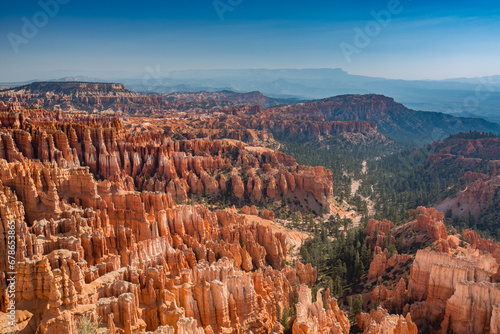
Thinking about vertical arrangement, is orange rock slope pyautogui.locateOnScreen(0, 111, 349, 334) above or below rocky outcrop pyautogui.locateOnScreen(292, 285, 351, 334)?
above

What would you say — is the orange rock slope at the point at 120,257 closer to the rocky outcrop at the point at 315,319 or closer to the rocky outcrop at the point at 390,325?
the rocky outcrop at the point at 315,319

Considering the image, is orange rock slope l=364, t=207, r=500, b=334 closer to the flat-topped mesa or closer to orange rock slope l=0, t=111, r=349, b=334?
orange rock slope l=0, t=111, r=349, b=334

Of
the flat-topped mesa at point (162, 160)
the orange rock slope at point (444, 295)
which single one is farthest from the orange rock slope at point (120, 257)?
the orange rock slope at point (444, 295)

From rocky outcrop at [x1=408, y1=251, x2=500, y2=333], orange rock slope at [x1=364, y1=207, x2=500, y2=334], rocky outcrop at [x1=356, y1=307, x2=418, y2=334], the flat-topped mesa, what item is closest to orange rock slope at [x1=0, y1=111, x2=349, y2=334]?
the flat-topped mesa

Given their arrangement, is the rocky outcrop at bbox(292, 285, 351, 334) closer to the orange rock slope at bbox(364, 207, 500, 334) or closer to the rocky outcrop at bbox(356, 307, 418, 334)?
the rocky outcrop at bbox(356, 307, 418, 334)

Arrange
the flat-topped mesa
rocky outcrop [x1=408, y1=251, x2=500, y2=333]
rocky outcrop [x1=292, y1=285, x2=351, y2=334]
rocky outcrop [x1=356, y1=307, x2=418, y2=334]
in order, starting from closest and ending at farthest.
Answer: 1. rocky outcrop [x1=292, y1=285, x2=351, y2=334]
2. rocky outcrop [x1=356, y1=307, x2=418, y2=334]
3. rocky outcrop [x1=408, y1=251, x2=500, y2=333]
4. the flat-topped mesa

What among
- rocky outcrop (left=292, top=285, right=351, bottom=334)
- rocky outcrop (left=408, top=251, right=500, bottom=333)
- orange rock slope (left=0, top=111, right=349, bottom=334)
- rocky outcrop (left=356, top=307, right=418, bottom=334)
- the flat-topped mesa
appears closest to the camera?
orange rock slope (left=0, top=111, right=349, bottom=334)

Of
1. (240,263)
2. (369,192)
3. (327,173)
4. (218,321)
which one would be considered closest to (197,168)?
(327,173)

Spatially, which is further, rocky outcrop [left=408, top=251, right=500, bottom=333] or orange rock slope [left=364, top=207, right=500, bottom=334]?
rocky outcrop [left=408, top=251, right=500, bottom=333]

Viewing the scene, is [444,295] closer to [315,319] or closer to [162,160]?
[315,319]
